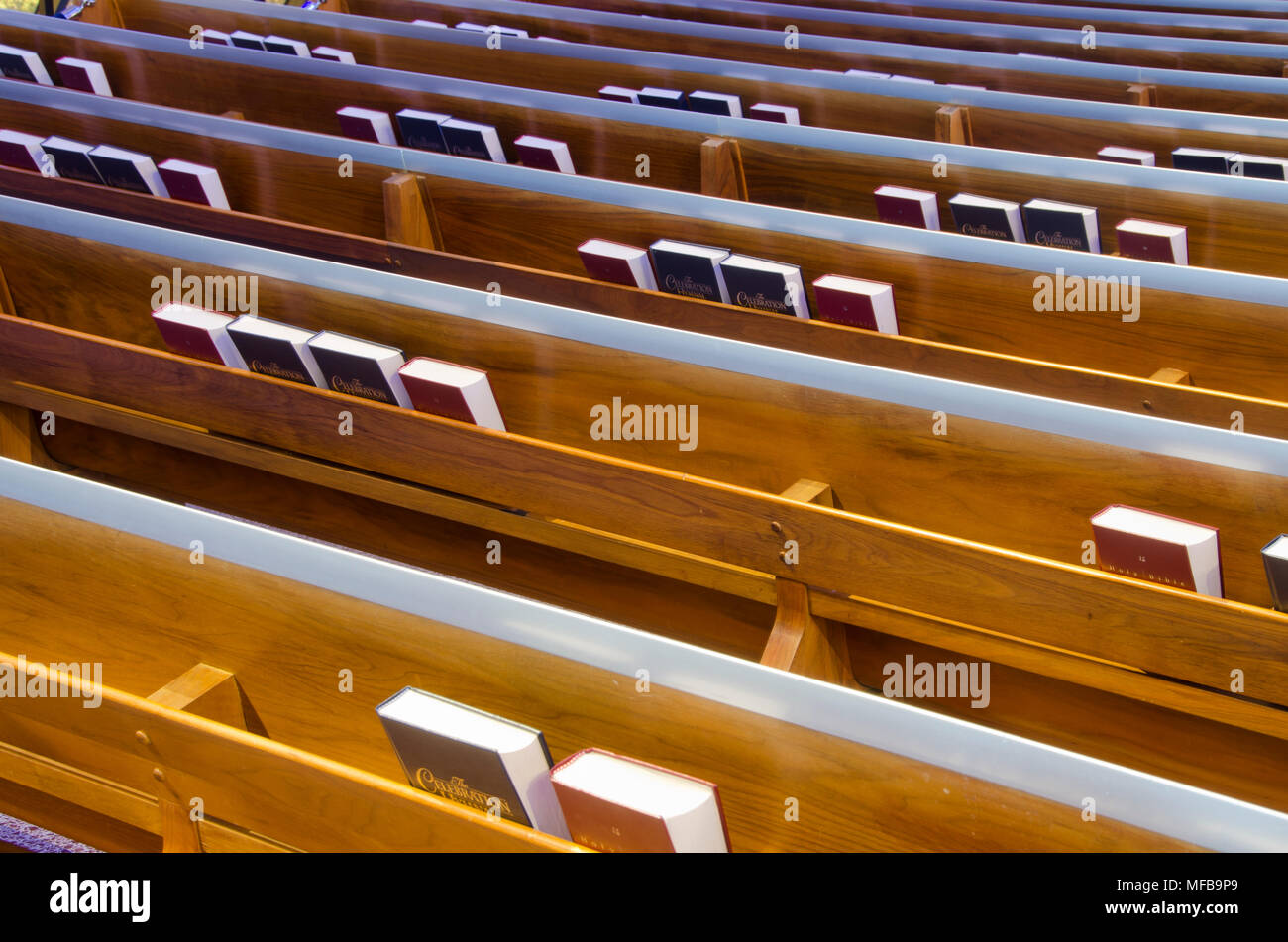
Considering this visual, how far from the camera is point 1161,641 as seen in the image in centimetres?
133

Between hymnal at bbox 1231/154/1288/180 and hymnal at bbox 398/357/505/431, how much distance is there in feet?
5.23

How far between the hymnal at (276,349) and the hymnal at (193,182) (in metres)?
0.70

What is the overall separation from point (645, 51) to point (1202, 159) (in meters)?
1.52

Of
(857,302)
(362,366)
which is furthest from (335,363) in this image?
(857,302)

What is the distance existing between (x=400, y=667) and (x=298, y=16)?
276 cm

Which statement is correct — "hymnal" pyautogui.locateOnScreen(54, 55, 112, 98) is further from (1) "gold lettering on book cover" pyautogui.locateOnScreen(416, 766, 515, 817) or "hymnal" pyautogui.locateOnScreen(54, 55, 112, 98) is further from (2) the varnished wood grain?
(1) "gold lettering on book cover" pyautogui.locateOnScreen(416, 766, 515, 817)

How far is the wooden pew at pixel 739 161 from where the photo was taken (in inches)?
85.6

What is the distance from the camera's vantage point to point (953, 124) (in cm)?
264

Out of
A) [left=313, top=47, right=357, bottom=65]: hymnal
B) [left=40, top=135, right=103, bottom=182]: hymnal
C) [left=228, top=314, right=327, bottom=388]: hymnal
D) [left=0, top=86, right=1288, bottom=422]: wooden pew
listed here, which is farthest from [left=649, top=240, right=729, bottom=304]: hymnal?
[left=313, top=47, right=357, bottom=65]: hymnal

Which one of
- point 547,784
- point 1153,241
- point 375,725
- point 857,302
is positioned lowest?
point 375,725

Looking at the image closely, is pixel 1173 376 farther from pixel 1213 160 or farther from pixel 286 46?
pixel 286 46

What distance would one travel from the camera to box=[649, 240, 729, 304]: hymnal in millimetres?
1994

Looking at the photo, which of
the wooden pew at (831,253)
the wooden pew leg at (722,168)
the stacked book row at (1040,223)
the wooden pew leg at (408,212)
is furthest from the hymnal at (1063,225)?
the wooden pew leg at (408,212)

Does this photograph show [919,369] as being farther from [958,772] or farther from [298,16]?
[298,16]
